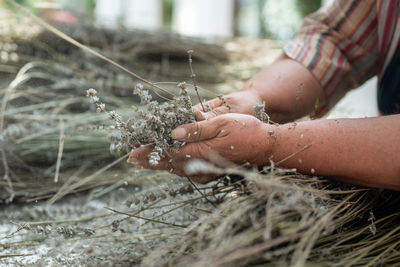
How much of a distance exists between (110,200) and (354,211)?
60 centimetres

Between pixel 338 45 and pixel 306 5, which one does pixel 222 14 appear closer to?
pixel 306 5

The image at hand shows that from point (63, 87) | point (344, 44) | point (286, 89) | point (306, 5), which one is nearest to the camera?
point (286, 89)

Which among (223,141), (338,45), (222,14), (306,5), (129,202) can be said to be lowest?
(129,202)

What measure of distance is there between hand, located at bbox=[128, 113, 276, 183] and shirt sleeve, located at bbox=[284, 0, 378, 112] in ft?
1.32

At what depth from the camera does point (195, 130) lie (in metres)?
0.59

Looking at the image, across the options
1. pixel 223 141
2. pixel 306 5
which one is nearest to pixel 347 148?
pixel 223 141

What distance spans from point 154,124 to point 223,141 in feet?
0.38

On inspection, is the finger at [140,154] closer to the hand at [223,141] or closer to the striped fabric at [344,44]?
the hand at [223,141]

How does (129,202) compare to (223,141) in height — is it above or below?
below

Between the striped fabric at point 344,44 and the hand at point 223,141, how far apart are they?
40 centimetres

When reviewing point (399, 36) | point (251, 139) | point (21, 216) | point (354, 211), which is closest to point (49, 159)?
point (21, 216)

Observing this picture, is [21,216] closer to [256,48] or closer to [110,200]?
[110,200]

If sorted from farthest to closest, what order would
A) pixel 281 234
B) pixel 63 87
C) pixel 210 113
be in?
1. pixel 63 87
2. pixel 210 113
3. pixel 281 234

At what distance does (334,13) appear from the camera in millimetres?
995
